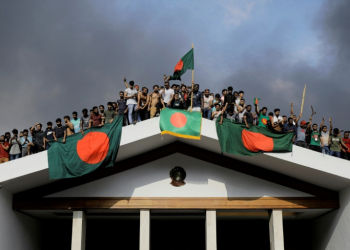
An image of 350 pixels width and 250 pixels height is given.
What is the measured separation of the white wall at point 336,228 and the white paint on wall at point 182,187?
1.28m

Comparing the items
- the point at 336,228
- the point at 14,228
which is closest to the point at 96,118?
the point at 14,228

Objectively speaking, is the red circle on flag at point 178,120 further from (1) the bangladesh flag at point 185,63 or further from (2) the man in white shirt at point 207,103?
(1) the bangladesh flag at point 185,63

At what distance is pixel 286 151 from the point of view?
14.8 metres

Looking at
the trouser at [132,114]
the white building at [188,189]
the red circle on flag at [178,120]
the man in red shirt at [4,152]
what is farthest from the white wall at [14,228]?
the red circle on flag at [178,120]

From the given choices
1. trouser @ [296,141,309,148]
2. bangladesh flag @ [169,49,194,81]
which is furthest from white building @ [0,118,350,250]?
bangladesh flag @ [169,49,194,81]

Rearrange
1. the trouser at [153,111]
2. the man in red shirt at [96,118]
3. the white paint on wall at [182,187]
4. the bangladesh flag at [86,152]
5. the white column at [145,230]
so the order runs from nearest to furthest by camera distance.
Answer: the bangladesh flag at [86,152], the white column at [145,230], the white paint on wall at [182,187], the trouser at [153,111], the man in red shirt at [96,118]

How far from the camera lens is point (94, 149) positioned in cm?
1477

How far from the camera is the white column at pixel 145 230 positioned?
15.1 meters

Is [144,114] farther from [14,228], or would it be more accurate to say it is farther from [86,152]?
[14,228]

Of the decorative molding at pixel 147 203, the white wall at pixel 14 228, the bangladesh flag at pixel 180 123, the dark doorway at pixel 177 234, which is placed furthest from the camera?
the dark doorway at pixel 177 234

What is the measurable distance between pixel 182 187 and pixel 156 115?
8.37 ft

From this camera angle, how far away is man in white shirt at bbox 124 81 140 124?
1591 cm

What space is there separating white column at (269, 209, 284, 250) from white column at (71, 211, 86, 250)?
6.18 metres

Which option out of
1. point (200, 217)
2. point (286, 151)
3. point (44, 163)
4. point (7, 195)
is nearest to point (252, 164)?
point (286, 151)
